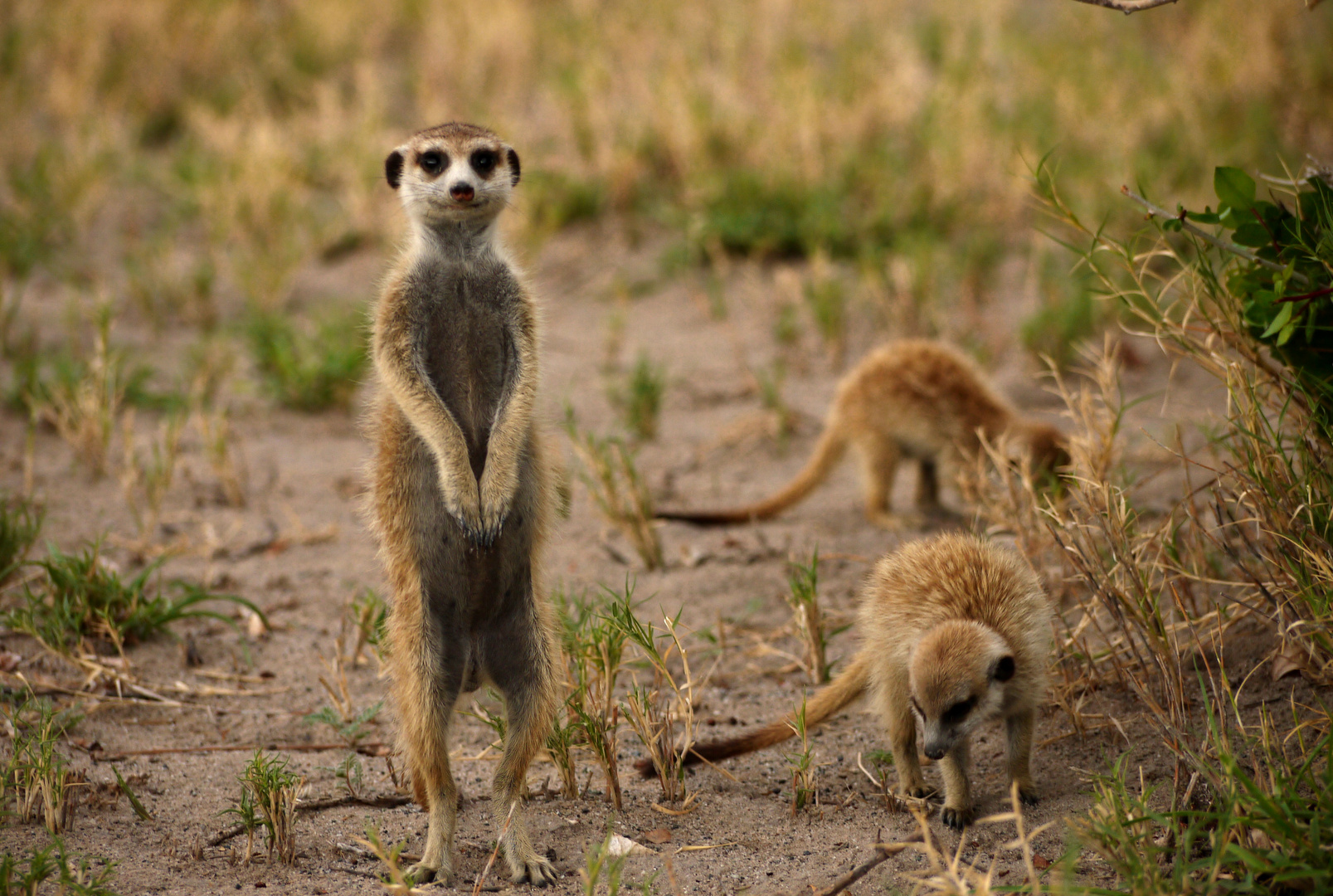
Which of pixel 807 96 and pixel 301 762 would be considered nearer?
pixel 301 762

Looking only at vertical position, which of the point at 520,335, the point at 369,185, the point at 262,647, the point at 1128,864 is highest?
the point at 369,185

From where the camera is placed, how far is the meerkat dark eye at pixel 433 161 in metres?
3.04

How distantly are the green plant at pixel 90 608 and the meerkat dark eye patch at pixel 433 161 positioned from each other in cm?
142

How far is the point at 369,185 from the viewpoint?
725 centimetres

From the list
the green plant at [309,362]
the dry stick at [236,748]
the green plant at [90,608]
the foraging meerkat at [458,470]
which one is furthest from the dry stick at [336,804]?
the green plant at [309,362]

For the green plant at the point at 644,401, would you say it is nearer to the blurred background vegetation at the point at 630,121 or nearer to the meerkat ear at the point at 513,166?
the blurred background vegetation at the point at 630,121

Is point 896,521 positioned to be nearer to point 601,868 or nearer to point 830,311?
point 830,311

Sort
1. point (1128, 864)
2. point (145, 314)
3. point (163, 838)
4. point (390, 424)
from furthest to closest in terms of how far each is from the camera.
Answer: point (145, 314)
point (390, 424)
point (163, 838)
point (1128, 864)

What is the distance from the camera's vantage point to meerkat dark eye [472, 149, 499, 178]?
3.04 metres

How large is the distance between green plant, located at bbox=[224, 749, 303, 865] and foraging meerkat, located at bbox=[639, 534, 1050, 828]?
0.85 metres

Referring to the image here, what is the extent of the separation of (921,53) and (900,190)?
9.34 feet

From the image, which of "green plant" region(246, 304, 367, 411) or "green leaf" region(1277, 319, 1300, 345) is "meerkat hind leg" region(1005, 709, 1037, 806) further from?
"green plant" region(246, 304, 367, 411)

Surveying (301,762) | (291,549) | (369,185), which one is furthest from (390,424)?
(369,185)

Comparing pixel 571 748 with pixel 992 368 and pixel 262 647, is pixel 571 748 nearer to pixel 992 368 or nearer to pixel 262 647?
pixel 262 647
